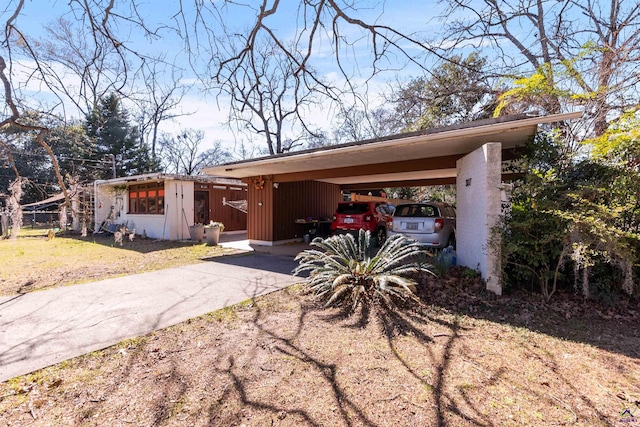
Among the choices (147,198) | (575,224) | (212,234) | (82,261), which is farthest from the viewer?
(147,198)

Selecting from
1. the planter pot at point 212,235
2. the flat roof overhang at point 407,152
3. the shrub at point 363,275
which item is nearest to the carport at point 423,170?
the flat roof overhang at point 407,152

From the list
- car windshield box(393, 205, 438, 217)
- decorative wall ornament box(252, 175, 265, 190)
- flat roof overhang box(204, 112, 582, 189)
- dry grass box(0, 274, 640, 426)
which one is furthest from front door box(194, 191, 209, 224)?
dry grass box(0, 274, 640, 426)

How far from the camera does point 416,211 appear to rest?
8281mm

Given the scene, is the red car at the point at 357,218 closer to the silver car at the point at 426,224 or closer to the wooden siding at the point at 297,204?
the silver car at the point at 426,224

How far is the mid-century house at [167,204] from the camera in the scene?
13.3 meters

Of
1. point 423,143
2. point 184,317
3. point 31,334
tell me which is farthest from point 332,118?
point 31,334

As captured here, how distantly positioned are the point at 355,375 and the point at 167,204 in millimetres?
12660

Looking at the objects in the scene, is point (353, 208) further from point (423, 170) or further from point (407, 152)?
point (407, 152)

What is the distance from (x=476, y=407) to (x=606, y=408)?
928mm

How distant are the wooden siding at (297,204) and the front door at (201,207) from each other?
521cm

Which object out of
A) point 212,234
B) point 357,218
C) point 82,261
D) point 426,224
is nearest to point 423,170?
point 426,224

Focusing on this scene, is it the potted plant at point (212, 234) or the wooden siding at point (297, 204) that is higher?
the wooden siding at point (297, 204)

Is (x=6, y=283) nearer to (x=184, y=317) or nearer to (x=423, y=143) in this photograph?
(x=184, y=317)

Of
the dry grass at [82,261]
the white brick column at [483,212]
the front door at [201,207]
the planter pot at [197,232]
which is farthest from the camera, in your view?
the front door at [201,207]
